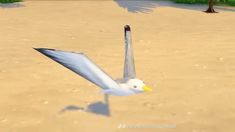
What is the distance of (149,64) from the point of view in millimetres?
6770

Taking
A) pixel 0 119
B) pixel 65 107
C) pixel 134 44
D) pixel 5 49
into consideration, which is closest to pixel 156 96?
pixel 65 107

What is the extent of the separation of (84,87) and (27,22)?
5415mm

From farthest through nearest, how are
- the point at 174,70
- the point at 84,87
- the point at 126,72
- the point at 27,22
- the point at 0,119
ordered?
the point at 27,22
the point at 174,70
the point at 84,87
the point at 0,119
the point at 126,72

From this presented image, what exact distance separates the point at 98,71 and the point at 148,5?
33.5 feet

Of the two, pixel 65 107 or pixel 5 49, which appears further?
pixel 5 49

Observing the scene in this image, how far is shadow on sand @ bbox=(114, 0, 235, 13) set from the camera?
1284 centimetres

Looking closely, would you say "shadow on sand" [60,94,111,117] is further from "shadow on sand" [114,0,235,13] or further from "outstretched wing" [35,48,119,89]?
"shadow on sand" [114,0,235,13]

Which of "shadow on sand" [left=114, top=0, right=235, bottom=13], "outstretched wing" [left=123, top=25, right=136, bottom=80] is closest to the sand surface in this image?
"outstretched wing" [left=123, top=25, right=136, bottom=80]

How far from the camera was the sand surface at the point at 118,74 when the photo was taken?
4699 mm

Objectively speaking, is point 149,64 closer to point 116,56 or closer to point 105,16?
point 116,56

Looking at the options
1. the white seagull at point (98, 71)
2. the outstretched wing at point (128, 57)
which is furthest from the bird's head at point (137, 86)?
the outstretched wing at point (128, 57)

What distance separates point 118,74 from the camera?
6.23m

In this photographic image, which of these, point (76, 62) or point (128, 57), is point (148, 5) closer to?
point (128, 57)

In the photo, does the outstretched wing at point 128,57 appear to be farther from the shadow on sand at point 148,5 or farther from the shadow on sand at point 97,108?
the shadow on sand at point 148,5
